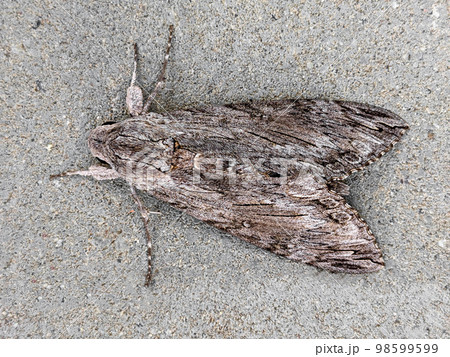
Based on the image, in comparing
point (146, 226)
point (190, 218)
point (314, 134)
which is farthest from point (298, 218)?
point (146, 226)

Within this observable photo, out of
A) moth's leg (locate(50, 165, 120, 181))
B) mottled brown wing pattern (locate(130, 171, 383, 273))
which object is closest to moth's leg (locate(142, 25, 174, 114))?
moth's leg (locate(50, 165, 120, 181))

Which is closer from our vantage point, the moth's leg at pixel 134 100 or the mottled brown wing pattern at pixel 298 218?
the mottled brown wing pattern at pixel 298 218

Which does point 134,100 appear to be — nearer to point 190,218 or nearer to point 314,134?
point 190,218

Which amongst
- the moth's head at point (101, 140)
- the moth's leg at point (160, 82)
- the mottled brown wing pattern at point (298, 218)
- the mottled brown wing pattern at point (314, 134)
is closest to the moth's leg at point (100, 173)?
the moth's head at point (101, 140)

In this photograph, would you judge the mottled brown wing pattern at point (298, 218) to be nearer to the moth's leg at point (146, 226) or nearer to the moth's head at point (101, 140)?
the moth's leg at point (146, 226)

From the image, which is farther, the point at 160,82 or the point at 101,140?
the point at 160,82

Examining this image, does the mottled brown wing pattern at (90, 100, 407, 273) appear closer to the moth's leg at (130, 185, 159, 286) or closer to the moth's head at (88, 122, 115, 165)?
the moth's head at (88, 122, 115, 165)
